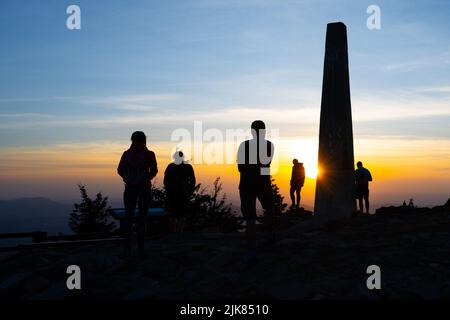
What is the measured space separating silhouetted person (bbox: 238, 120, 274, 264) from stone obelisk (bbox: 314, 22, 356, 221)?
727cm

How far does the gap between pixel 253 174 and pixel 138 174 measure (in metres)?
2.08

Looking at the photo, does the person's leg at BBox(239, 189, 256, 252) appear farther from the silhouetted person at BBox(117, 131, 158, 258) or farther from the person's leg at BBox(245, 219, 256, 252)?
the silhouetted person at BBox(117, 131, 158, 258)

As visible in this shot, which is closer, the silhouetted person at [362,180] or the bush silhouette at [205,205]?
the silhouetted person at [362,180]

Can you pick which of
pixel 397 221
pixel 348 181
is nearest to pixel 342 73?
pixel 348 181

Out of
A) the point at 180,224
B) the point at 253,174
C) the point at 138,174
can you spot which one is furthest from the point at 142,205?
the point at 180,224

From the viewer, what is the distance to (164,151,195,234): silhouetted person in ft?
39.0

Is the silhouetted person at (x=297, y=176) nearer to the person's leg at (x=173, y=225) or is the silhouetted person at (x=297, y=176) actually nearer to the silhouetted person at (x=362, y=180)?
the silhouetted person at (x=362, y=180)

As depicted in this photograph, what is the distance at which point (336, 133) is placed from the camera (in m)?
14.9

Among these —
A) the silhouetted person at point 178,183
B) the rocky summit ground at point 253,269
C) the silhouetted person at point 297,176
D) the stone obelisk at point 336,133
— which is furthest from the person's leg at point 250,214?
the silhouetted person at point 297,176

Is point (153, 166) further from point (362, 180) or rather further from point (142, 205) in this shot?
point (362, 180)

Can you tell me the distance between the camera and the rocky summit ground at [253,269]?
21.7 feet

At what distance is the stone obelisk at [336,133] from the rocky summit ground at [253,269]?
14.1ft

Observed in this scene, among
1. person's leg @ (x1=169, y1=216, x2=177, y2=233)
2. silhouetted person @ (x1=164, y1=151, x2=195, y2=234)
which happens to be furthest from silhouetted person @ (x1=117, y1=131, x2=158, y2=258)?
person's leg @ (x1=169, y1=216, x2=177, y2=233)
